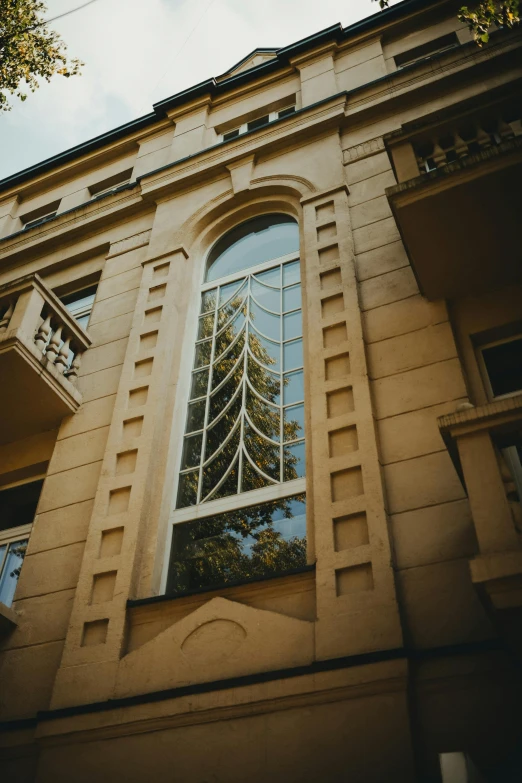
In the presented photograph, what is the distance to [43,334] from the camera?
957 cm

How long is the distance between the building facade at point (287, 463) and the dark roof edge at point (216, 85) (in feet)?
5.22

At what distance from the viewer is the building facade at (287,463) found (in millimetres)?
5375

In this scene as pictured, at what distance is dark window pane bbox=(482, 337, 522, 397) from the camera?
7465mm

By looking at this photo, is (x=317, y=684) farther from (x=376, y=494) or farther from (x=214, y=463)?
(x=214, y=463)

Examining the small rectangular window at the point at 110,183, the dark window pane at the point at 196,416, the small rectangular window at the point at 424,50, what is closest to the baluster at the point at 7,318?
the dark window pane at the point at 196,416

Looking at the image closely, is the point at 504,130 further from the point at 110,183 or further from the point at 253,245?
the point at 110,183

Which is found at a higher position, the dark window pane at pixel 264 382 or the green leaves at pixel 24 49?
the green leaves at pixel 24 49

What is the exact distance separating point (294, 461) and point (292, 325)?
2318 mm

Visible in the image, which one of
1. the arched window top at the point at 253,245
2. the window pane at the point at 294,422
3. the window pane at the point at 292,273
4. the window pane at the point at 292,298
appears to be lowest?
the window pane at the point at 294,422

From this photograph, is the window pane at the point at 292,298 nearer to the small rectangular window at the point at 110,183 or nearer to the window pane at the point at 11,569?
the window pane at the point at 11,569

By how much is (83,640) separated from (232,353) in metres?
4.31

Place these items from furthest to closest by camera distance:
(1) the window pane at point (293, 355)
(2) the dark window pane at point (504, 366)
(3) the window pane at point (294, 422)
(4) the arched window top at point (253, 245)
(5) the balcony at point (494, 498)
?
1. (4) the arched window top at point (253, 245)
2. (1) the window pane at point (293, 355)
3. (3) the window pane at point (294, 422)
4. (2) the dark window pane at point (504, 366)
5. (5) the balcony at point (494, 498)

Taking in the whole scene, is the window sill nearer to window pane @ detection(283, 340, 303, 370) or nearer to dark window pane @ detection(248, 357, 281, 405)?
dark window pane @ detection(248, 357, 281, 405)

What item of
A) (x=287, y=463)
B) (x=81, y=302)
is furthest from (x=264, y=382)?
(x=81, y=302)
